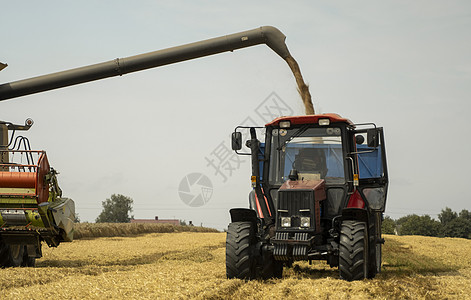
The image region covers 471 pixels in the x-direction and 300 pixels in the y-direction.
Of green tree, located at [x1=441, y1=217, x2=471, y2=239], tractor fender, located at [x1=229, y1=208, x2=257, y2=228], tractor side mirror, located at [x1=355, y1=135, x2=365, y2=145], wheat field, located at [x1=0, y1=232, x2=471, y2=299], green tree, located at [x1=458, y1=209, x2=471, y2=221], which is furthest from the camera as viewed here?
green tree, located at [x1=458, y1=209, x2=471, y2=221]

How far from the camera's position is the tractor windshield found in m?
9.13

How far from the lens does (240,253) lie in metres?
8.17

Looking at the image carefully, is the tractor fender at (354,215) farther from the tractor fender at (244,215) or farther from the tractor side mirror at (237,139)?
the tractor side mirror at (237,139)

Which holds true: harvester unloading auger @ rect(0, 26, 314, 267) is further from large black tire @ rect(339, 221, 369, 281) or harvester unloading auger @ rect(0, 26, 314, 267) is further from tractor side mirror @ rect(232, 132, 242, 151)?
large black tire @ rect(339, 221, 369, 281)

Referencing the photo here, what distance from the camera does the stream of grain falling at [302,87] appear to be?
1266 cm

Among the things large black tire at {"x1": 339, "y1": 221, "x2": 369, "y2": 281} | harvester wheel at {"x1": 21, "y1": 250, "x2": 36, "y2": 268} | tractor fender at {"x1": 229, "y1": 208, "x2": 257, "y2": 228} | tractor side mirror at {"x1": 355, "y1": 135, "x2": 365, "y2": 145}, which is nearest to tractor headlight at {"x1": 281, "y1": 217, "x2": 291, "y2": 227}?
tractor fender at {"x1": 229, "y1": 208, "x2": 257, "y2": 228}

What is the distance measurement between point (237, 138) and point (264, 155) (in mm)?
742

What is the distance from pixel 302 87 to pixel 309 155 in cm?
399

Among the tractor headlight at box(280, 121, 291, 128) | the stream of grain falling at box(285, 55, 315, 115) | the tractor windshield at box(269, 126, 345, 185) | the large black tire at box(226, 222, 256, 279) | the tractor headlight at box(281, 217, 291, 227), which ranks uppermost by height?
the stream of grain falling at box(285, 55, 315, 115)

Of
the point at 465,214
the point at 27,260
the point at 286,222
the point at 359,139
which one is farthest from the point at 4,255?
the point at 465,214

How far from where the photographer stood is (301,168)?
30.1 ft

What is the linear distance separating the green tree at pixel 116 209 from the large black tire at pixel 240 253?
7177 centimetres

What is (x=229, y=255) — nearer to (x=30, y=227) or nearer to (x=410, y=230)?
(x=30, y=227)

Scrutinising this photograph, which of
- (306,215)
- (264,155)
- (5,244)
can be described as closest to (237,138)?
(264,155)
